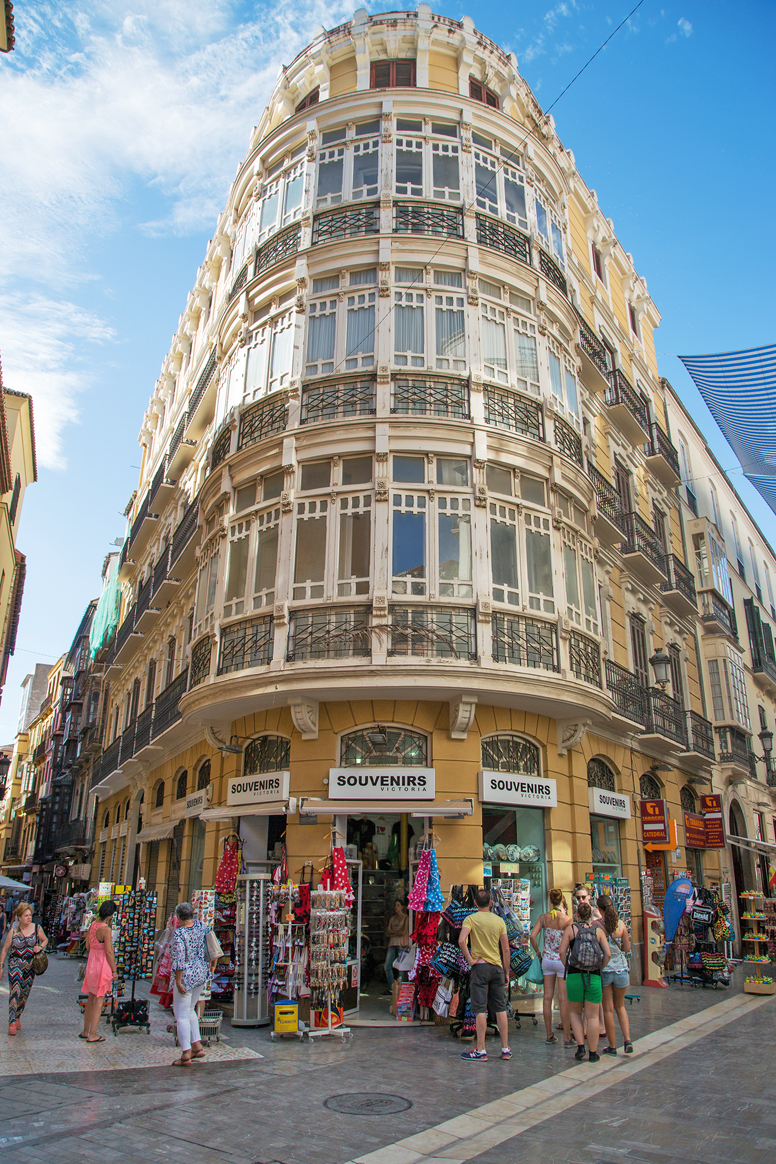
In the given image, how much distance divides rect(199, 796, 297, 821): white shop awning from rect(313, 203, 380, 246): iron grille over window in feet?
35.9

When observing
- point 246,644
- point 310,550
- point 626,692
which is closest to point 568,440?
point 626,692

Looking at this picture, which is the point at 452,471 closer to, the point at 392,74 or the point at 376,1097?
the point at 376,1097

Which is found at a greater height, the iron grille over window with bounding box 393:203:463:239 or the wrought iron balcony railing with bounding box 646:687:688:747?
the iron grille over window with bounding box 393:203:463:239

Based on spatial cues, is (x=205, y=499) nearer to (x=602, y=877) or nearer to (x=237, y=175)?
(x=237, y=175)

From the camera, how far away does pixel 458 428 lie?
48.8ft

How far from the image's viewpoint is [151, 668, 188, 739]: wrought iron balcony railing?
60.9ft

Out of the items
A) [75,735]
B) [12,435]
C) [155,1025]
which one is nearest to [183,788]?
[155,1025]

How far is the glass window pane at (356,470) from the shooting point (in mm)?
14751

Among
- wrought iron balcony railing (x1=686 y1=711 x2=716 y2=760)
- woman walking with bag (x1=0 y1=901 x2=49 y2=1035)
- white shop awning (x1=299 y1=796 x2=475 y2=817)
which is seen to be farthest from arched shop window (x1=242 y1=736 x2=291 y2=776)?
wrought iron balcony railing (x1=686 y1=711 x2=716 y2=760)

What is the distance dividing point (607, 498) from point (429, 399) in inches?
259

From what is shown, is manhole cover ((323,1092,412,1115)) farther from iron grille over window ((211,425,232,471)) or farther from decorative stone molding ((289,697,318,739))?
iron grille over window ((211,425,232,471))

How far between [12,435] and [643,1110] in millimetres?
25415

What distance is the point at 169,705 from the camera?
19938 millimetres

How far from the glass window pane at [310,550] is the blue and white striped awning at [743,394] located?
9732mm
